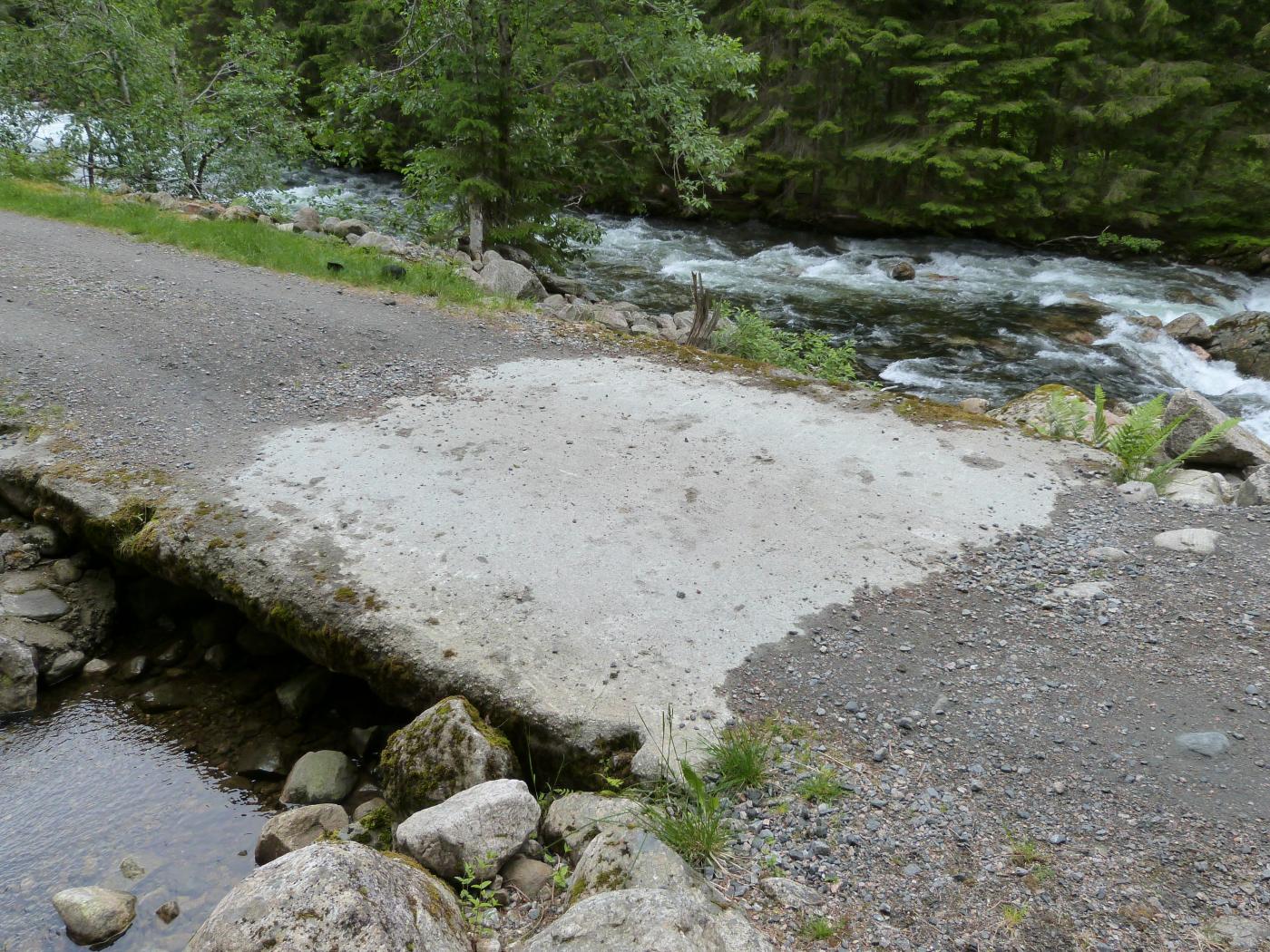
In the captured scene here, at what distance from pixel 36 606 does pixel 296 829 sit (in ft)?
8.51

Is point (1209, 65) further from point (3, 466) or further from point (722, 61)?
point (3, 466)

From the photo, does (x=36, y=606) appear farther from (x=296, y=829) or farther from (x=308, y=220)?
(x=308, y=220)

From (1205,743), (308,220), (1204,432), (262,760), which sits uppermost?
(308,220)

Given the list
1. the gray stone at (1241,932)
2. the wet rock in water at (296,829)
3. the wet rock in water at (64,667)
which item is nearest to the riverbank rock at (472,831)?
the wet rock in water at (296,829)

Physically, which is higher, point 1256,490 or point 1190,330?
point 1256,490

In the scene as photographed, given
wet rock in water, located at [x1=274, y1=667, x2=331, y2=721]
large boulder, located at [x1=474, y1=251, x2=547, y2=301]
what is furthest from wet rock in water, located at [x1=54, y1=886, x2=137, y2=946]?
large boulder, located at [x1=474, y1=251, x2=547, y2=301]

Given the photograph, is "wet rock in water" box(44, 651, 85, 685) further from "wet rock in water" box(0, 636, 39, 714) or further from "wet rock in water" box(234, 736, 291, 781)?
"wet rock in water" box(234, 736, 291, 781)

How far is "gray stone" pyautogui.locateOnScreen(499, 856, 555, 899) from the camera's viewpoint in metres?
3.24

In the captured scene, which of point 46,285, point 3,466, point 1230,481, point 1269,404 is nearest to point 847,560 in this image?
point 1230,481

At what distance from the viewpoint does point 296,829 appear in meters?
3.88

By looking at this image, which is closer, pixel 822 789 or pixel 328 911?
pixel 328 911

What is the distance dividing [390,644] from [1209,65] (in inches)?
841

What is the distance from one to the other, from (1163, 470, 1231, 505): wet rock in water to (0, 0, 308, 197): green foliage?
14203 millimetres

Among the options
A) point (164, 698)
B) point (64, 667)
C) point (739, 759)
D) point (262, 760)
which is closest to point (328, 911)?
point (739, 759)
